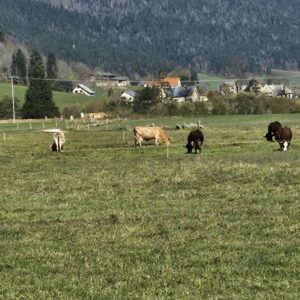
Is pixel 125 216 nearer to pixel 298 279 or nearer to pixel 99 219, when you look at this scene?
pixel 99 219

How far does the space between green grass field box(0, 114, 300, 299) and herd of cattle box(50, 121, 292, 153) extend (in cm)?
1063

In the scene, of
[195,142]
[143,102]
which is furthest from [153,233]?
[143,102]

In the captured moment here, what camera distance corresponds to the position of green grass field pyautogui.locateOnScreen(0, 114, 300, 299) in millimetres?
9477

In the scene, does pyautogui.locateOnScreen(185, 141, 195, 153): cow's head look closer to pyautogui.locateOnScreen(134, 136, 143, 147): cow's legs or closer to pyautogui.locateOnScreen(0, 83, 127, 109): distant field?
pyautogui.locateOnScreen(134, 136, 143, 147): cow's legs

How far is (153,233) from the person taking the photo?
521 inches

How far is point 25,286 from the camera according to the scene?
955 centimetres

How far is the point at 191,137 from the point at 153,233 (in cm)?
2347

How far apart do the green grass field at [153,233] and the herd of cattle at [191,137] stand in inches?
419

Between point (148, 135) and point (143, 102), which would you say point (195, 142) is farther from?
point (143, 102)

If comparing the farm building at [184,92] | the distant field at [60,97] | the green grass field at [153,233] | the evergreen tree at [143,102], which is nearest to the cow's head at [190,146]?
the green grass field at [153,233]

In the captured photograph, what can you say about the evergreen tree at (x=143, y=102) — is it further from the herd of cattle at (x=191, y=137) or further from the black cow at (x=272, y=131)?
the black cow at (x=272, y=131)

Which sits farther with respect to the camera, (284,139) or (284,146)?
(284,139)

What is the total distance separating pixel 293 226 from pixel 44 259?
5197 mm

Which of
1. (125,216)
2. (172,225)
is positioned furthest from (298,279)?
(125,216)
